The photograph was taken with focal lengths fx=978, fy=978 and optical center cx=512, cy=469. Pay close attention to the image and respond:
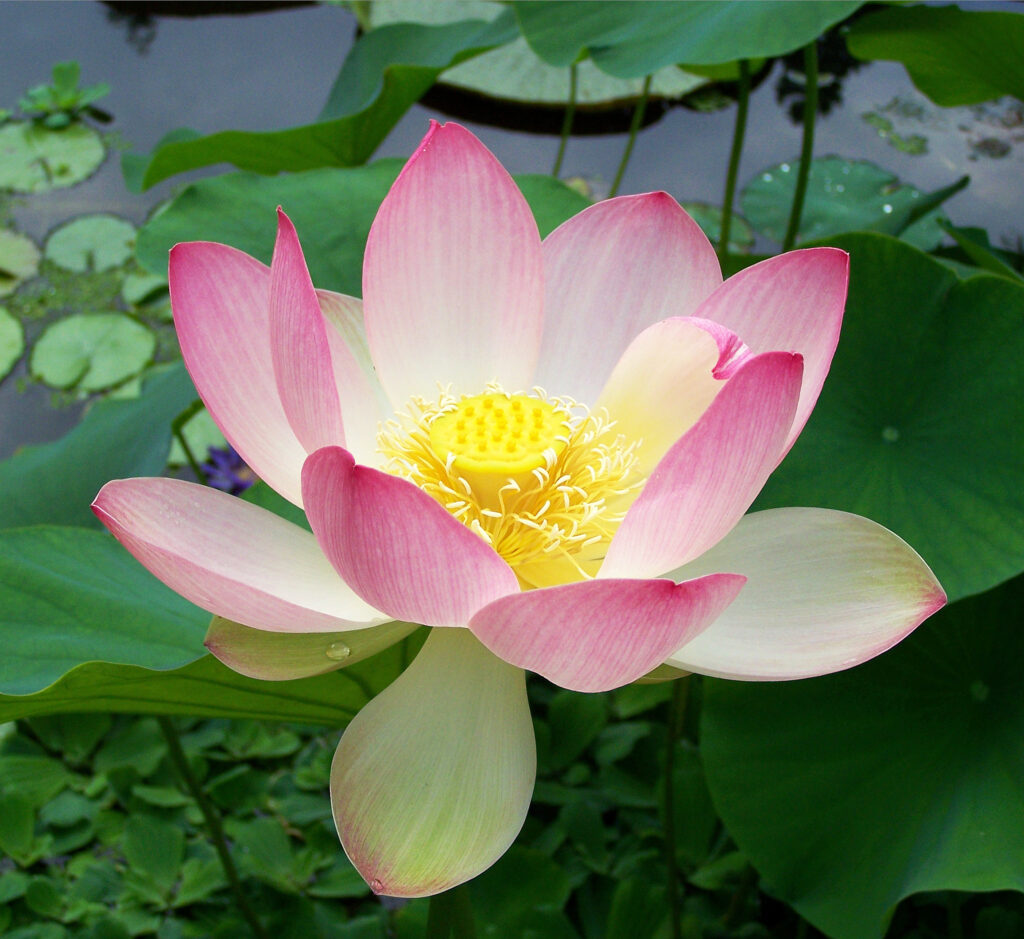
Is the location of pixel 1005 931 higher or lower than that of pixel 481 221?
lower

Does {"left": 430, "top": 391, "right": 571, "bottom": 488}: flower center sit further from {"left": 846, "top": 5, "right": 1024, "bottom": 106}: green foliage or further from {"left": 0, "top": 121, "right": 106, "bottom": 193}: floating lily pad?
{"left": 0, "top": 121, "right": 106, "bottom": 193}: floating lily pad

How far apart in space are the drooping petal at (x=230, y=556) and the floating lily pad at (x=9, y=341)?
1983mm

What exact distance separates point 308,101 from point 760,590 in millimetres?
2619

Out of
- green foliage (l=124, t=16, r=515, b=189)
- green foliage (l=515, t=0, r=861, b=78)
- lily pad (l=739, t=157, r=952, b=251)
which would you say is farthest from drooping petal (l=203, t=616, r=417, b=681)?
lily pad (l=739, t=157, r=952, b=251)

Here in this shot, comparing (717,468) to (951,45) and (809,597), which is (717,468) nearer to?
(809,597)

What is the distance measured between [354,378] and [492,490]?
0.15 meters

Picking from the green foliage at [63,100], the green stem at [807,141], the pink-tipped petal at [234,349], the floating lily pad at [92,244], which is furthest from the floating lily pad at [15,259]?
the pink-tipped petal at [234,349]

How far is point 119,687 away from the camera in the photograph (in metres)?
0.60

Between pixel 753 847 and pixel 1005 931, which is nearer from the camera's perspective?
pixel 753 847

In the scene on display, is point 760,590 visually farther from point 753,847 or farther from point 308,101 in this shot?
point 308,101

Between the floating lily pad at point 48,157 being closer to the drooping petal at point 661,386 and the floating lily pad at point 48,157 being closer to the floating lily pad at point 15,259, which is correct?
the floating lily pad at point 15,259

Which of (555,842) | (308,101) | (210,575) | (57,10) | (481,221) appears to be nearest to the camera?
(210,575)

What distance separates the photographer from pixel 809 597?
25.0 inches

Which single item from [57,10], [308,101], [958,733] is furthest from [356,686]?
[57,10]
